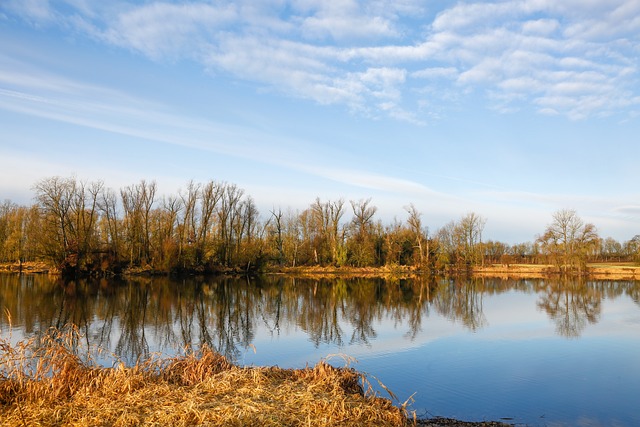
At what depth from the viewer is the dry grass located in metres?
5.41

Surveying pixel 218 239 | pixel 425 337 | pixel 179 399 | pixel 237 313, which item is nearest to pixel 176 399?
pixel 179 399

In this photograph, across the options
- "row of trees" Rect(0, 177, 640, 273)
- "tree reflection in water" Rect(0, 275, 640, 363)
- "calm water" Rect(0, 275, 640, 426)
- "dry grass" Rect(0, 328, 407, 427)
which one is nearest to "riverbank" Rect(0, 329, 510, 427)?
"dry grass" Rect(0, 328, 407, 427)

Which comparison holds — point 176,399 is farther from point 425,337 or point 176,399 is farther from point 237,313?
point 237,313

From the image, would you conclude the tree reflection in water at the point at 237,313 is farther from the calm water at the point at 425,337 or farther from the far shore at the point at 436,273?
the far shore at the point at 436,273

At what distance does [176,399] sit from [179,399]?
39 millimetres

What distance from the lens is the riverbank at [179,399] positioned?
5.42 meters

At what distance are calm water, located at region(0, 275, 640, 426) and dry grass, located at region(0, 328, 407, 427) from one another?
200cm

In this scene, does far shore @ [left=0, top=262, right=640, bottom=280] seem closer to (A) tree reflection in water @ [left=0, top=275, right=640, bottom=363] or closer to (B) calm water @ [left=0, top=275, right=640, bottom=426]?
(A) tree reflection in water @ [left=0, top=275, right=640, bottom=363]

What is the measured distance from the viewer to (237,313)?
2342 cm

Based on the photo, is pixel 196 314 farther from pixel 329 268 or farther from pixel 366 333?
pixel 329 268

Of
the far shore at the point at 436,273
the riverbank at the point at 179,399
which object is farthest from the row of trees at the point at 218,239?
the riverbank at the point at 179,399

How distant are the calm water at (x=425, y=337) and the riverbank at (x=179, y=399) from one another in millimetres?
1847

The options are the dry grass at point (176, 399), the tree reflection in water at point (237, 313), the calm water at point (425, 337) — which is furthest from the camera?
the tree reflection in water at point (237, 313)

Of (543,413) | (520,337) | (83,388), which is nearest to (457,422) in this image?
(543,413)
